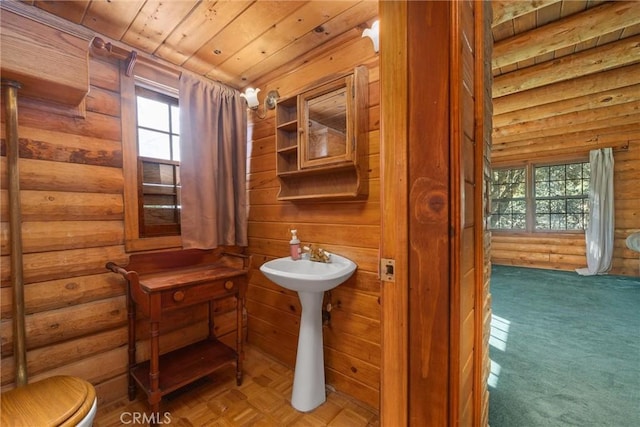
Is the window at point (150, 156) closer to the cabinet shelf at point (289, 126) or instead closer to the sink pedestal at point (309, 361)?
the cabinet shelf at point (289, 126)

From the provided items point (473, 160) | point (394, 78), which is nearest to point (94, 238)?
point (394, 78)

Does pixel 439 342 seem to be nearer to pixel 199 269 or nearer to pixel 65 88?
pixel 199 269

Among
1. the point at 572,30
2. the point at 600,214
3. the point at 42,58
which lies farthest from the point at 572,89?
the point at 42,58

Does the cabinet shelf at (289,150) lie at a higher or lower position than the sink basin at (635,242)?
higher

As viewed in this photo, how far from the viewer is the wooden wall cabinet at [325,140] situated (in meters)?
1.50

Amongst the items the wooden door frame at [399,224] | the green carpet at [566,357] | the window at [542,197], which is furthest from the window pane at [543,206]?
the wooden door frame at [399,224]

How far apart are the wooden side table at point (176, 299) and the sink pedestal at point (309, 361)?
450mm

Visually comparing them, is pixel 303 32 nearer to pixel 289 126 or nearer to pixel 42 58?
pixel 289 126

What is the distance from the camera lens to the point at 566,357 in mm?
1980

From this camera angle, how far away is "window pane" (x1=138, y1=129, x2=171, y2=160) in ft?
5.75

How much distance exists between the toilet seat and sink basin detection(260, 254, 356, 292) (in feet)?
2.76

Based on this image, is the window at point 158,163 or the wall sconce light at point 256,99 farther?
the wall sconce light at point 256,99

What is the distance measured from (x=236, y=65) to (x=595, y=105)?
4.18 m

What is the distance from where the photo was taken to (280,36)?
160 centimetres
